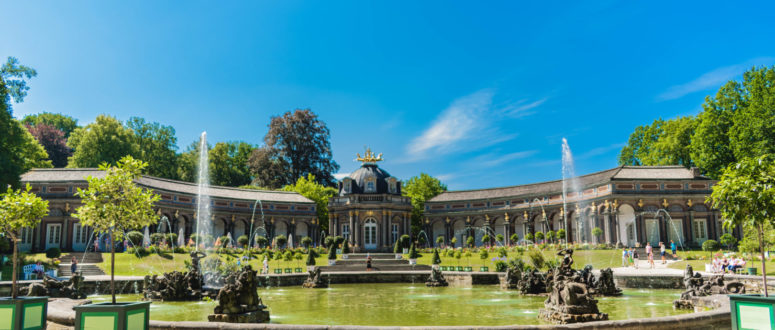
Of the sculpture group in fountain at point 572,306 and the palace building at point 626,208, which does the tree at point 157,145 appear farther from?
the sculpture group in fountain at point 572,306

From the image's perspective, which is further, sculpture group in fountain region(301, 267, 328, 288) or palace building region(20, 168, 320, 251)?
palace building region(20, 168, 320, 251)

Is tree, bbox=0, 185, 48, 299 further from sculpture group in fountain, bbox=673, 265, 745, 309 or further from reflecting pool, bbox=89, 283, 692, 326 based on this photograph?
sculpture group in fountain, bbox=673, 265, 745, 309

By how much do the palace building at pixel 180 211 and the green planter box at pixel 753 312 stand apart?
26264 millimetres

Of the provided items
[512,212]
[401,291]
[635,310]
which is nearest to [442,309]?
[635,310]

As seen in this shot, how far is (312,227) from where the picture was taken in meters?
57.9

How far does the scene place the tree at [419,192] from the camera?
6119 centimetres

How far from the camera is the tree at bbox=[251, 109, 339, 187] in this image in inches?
2702

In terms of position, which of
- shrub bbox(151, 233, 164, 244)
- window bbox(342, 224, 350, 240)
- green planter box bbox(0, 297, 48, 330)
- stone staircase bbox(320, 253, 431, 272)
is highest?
window bbox(342, 224, 350, 240)

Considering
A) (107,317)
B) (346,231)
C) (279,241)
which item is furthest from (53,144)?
(107,317)

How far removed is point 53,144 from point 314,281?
49.0m

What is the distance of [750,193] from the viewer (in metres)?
8.91

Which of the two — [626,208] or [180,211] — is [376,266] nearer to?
[180,211]

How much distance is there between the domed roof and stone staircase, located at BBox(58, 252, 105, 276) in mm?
23632

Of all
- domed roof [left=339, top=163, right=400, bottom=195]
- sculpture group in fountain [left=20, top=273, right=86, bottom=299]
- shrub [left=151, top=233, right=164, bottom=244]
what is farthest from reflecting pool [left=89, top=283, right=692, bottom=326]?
domed roof [left=339, top=163, right=400, bottom=195]
